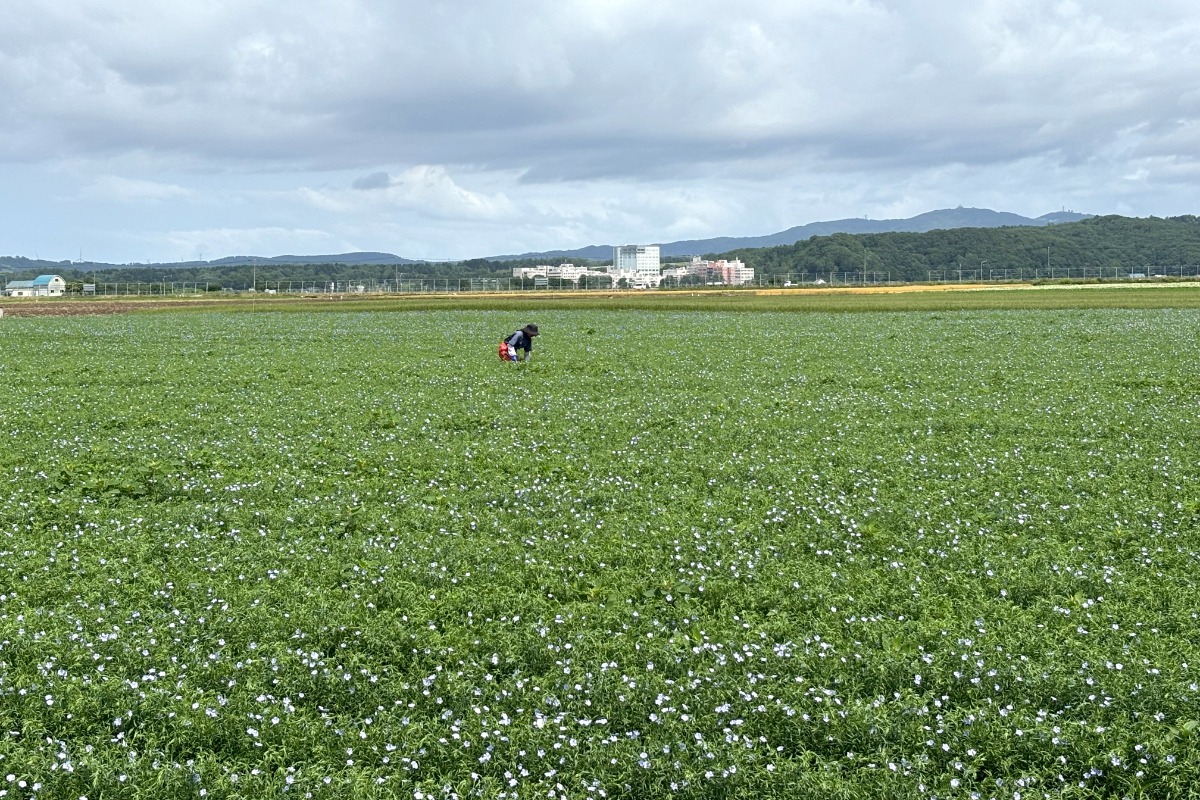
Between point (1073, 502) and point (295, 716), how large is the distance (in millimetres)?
11120

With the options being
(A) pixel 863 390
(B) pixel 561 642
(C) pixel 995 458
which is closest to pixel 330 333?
(A) pixel 863 390

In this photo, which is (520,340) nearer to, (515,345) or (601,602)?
(515,345)

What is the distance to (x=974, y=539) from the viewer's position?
11664 mm

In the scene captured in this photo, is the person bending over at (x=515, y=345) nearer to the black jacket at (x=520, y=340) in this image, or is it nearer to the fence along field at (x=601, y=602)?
the black jacket at (x=520, y=340)

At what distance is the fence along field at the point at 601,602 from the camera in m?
6.67

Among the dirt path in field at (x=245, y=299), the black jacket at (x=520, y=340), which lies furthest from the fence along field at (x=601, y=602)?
the dirt path in field at (x=245, y=299)

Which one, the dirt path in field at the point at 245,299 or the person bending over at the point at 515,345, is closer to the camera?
the person bending over at the point at 515,345

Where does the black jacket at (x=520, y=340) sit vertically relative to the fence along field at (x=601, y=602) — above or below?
above

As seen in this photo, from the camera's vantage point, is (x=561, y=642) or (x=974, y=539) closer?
(x=561, y=642)

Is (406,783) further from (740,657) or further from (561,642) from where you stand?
(740,657)

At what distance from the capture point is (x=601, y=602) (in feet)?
31.7

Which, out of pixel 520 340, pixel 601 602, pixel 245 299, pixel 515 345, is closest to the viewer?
pixel 601 602

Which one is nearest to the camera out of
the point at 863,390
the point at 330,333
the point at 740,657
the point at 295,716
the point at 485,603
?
the point at 295,716

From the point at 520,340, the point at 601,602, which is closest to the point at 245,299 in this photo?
the point at 520,340
